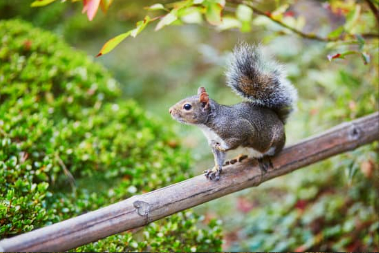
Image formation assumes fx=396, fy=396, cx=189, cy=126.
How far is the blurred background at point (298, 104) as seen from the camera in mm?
2902

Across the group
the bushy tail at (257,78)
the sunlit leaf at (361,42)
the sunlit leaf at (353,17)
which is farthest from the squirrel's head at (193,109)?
the sunlit leaf at (353,17)

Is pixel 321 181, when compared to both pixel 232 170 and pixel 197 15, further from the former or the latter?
pixel 197 15

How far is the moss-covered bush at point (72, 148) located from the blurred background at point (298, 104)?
0.43 ft

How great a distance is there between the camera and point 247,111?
2164mm

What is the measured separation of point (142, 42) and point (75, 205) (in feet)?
12.9

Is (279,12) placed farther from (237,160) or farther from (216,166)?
(216,166)

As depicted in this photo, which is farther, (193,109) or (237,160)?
(237,160)

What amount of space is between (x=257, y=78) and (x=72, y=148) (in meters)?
1.23

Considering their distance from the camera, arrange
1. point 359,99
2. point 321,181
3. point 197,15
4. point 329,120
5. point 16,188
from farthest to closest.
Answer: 1. point 321,181
2. point 329,120
3. point 359,99
4. point 197,15
5. point 16,188

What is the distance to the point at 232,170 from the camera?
83.3 inches

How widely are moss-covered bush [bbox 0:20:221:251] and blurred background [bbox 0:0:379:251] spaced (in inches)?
5.1

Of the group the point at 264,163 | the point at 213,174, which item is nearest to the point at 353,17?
the point at 264,163

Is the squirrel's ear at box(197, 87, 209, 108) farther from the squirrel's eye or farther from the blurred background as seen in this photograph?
the blurred background

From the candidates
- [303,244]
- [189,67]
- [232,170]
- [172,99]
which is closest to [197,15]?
[232,170]
